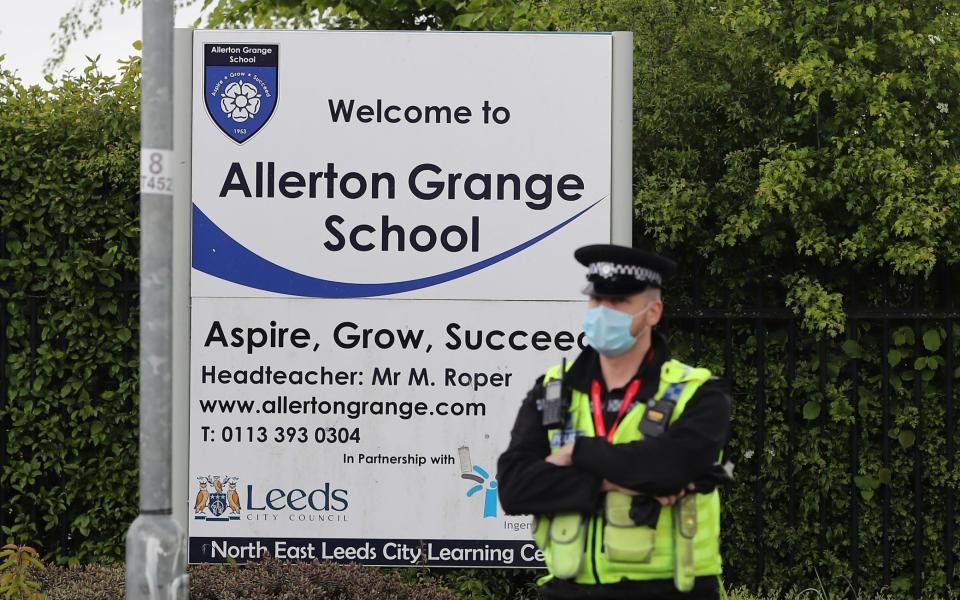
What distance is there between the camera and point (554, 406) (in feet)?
11.3

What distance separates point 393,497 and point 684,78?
2.73 metres

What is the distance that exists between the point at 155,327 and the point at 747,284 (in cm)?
386

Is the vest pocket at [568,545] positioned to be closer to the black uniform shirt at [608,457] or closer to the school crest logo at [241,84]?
the black uniform shirt at [608,457]

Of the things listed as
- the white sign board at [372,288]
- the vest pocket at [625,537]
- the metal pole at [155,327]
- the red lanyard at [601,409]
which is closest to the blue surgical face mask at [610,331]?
the red lanyard at [601,409]

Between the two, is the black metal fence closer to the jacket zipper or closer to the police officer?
the police officer

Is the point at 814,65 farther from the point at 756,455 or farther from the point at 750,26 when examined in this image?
the point at 756,455

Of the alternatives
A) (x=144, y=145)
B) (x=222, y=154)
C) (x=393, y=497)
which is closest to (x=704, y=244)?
(x=393, y=497)

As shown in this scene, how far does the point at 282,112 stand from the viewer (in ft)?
19.8

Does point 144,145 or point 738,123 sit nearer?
point 144,145

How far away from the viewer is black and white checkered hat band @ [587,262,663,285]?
11.5ft

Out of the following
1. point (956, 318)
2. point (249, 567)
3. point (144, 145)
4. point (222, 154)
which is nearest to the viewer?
point (144, 145)

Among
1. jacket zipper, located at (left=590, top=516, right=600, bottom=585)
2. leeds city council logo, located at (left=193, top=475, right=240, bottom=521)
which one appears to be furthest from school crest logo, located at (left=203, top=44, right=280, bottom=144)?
jacket zipper, located at (left=590, top=516, right=600, bottom=585)

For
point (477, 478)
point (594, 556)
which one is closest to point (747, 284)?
point (477, 478)

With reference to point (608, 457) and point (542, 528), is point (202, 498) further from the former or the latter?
point (608, 457)
